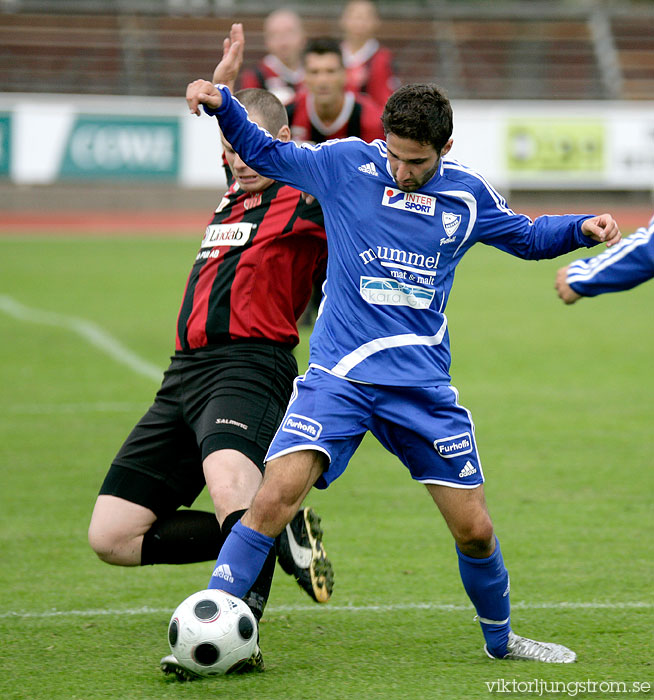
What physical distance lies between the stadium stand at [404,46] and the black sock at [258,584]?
22353 millimetres

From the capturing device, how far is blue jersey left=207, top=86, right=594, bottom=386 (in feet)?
12.3

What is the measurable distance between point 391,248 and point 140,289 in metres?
10.3

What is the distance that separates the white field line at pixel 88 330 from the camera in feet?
31.5

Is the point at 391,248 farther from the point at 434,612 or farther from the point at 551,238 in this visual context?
the point at 434,612

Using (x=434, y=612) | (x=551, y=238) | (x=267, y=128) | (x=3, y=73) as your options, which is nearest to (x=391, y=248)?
(x=551, y=238)

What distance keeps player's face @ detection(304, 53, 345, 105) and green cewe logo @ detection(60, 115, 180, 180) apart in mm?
12815

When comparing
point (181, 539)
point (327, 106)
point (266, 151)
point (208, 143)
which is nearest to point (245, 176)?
point (266, 151)

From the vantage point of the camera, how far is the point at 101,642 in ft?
13.6

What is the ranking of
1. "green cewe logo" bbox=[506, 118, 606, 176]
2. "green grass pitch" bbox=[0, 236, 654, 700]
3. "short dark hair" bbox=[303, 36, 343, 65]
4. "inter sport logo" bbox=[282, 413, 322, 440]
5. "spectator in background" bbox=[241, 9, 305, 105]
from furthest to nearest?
"green cewe logo" bbox=[506, 118, 606, 176] < "spectator in background" bbox=[241, 9, 305, 105] < "short dark hair" bbox=[303, 36, 343, 65] < "green grass pitch" bbox=[0, 236, 654, 700] < "inter sport logo" bbox=[282, 413, 322, 440]

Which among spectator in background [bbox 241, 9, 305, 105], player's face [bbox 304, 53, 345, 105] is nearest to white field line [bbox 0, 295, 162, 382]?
player's face [bbox 304, 53, 345, 105]

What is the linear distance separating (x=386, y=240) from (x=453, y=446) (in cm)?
70

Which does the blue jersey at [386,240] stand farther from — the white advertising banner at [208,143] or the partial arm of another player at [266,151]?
the white advertising banner at [208,143]

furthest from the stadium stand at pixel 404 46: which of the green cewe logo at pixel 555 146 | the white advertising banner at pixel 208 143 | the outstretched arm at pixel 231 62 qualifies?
the outstretched arm at pixel 231 62

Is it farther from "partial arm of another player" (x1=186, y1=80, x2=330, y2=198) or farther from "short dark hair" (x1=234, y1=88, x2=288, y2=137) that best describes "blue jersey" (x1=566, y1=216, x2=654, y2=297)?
"short dark hair" (x1=234, y1=88, x2=288, y2=137)
